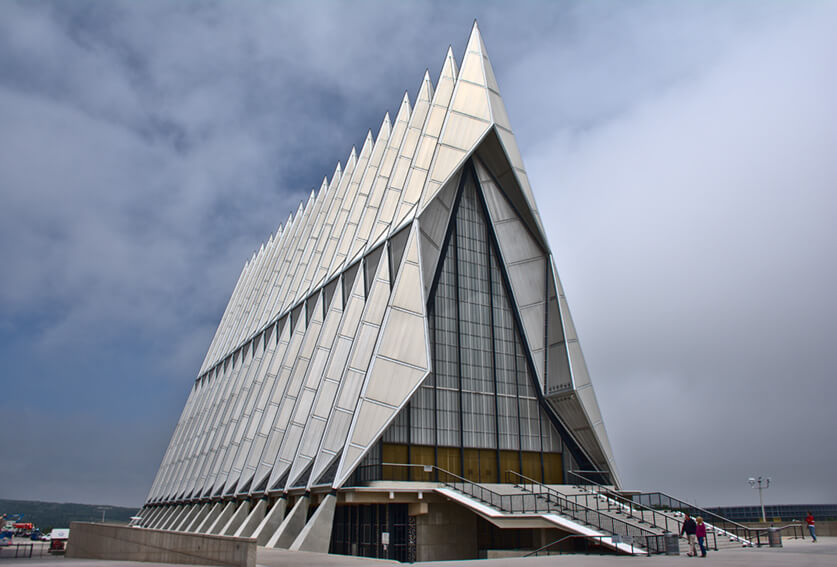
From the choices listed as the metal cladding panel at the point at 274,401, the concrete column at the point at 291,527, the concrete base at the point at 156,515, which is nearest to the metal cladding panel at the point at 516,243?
the metal cladding panel at the point at 274,401

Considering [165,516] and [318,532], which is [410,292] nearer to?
[318,532]

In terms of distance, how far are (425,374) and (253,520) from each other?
11.4 m

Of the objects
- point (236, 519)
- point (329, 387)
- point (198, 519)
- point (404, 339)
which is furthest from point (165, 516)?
point (404, 339)

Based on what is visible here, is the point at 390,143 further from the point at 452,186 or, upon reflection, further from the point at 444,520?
the point at 444,520

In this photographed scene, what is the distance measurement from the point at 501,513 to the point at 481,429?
7760 mm

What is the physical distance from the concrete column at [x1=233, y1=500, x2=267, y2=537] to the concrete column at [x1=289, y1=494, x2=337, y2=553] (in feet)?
17.4

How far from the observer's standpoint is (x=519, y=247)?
34.7 meters

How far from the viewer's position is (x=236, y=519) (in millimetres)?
31953

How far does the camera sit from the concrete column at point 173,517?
45.0 m

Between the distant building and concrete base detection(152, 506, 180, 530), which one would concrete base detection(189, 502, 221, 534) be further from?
concrete base detection(152, 506, 180, 530)

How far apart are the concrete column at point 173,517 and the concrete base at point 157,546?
51.0 ft

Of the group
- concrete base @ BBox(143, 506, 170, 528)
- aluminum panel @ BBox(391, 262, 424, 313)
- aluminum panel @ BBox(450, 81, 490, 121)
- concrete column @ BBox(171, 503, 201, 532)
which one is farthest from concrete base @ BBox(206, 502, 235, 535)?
aluminum panel @ BBox(450, 81, 490, 121)

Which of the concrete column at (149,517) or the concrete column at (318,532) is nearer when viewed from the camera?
the concrete column at (318,532)

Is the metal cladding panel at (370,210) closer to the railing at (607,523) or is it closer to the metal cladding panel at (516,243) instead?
the metal cladding panel at (516,243)
